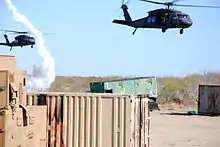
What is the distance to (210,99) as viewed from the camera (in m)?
43.3

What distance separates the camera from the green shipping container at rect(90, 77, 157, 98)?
41312 mm

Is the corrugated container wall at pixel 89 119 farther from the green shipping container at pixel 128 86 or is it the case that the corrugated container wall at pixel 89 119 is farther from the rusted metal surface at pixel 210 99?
the rusted metal surface at pixel 210 99

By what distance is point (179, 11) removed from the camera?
4122 cm

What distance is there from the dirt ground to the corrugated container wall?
9.16 m

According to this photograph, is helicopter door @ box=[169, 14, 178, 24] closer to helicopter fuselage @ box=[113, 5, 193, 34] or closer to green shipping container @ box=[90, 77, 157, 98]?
helicopter fuselage @ box=[113, 5, 193, 34]

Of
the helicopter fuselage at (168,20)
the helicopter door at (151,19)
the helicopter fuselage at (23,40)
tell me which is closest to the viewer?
the helicopter fuselage at (168,20)

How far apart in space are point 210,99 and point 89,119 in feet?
103

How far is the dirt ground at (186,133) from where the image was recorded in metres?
23.8

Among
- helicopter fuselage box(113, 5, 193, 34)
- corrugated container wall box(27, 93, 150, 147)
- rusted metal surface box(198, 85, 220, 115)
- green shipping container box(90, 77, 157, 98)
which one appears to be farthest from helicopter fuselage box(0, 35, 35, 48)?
corrugated container wall box(27, 93, 150, 147)

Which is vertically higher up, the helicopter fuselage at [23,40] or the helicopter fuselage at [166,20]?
the helicopter fuselage at [166,20]

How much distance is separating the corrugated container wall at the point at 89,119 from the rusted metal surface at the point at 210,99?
3000 cm

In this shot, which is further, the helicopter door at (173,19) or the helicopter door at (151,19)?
the helicopter door at (151,19)

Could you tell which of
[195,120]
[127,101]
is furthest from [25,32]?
[127,101]

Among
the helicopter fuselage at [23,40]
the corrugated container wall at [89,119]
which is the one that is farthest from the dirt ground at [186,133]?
the helicopter fuselage at [23,40]
